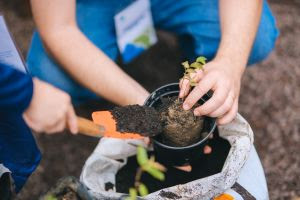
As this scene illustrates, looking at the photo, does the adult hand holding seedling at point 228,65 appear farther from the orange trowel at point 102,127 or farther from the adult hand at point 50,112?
the adult hand at point 50,112

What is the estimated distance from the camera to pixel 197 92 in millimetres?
1126

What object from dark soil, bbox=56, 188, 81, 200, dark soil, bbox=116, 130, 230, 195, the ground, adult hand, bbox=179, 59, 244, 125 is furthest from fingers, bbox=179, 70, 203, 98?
the ground

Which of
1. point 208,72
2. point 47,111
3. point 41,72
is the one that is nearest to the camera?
point 47,111

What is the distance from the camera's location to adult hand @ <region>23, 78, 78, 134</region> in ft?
3.27

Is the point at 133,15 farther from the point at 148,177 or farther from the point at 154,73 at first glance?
the point at 148,177

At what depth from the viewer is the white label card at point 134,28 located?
5.32 feet

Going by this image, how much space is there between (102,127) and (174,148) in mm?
216

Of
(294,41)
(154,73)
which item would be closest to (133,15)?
(154,73)

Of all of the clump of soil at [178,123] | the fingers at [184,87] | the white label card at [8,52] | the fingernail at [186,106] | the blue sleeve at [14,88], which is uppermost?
the white label card at [8,52]

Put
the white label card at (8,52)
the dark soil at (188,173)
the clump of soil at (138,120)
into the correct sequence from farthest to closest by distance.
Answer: the dark soil at (188,173) < the clump of soil at (138,120) < the white label card at (8,52)

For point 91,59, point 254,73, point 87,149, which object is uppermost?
point 91,59

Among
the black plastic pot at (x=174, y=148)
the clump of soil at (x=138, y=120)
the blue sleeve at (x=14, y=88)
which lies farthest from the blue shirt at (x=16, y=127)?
the black plastic pot at (x=174, y=148)

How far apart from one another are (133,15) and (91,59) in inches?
13.9

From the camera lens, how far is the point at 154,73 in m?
2.08
